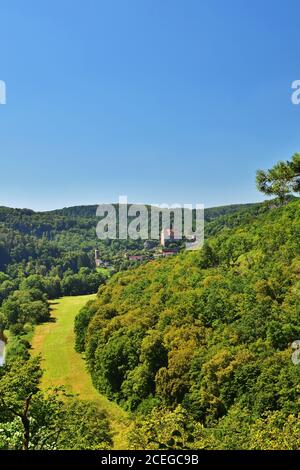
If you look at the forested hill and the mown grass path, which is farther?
the mown grass path

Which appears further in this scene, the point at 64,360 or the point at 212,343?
the point at 64,360

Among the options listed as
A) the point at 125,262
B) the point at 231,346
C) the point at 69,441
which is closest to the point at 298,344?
the point at 231,346

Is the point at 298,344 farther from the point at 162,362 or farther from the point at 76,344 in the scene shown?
the point at 76,344

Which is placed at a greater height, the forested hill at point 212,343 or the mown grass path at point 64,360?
the forested hill at point 212,343

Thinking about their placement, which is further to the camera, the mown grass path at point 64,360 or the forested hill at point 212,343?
the mown grass path at point 64,360
